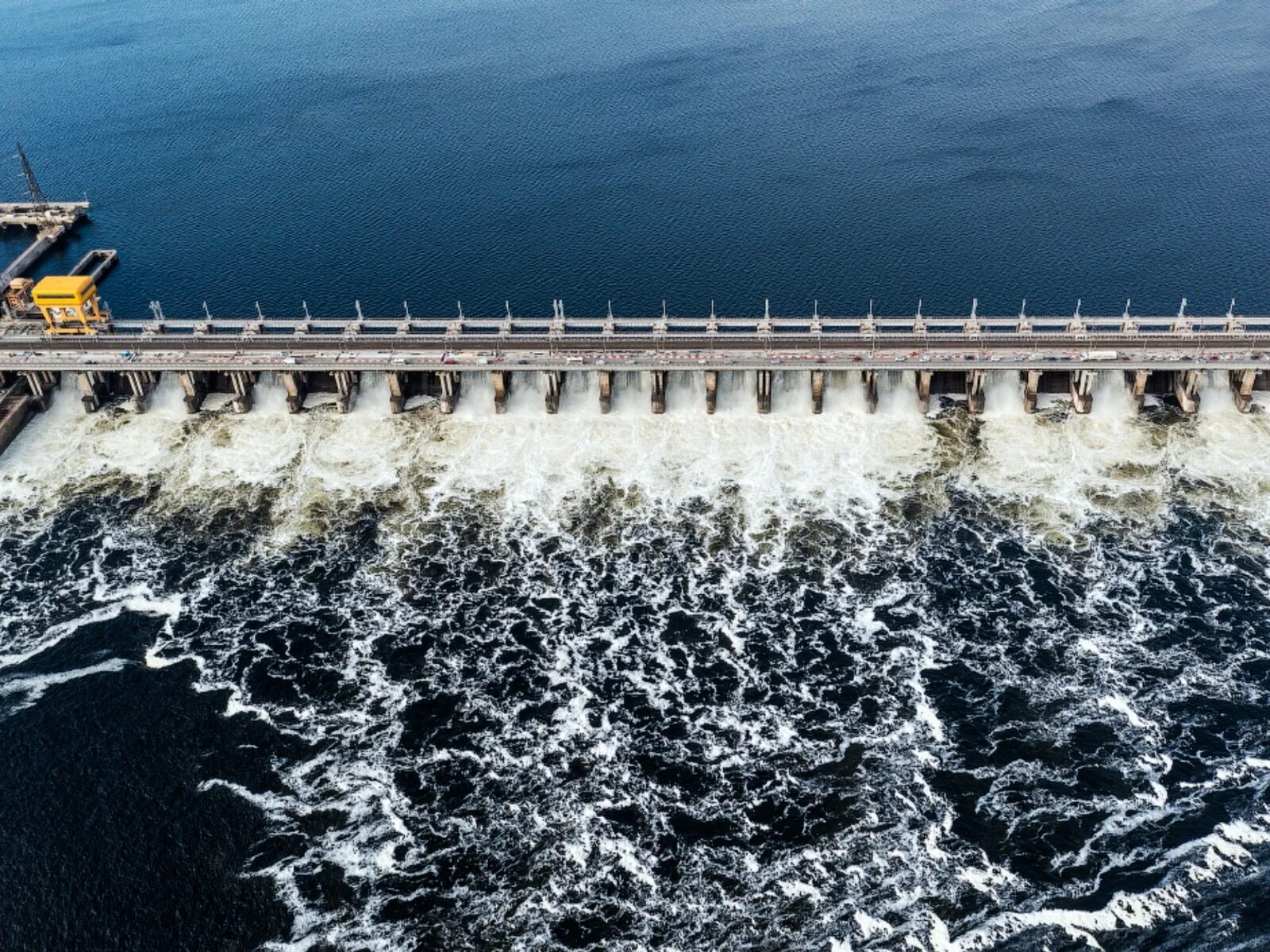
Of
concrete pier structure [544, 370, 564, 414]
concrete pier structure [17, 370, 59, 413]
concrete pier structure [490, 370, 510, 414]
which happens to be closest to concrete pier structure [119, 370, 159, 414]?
concrete pier structure [17, 370, 59, 413]

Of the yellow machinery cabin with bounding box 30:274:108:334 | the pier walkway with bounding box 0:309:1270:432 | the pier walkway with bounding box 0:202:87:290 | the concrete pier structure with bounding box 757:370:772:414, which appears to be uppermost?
the pier walkway with bounding box 0:202:87:290

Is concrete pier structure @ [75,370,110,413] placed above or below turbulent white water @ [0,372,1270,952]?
above

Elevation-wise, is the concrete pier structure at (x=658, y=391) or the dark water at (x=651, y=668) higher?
the concrete pier structure at (x=658, y=391)

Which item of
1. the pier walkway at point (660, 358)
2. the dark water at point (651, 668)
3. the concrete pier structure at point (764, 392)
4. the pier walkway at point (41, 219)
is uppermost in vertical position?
the pier walkway at point (41, 219)

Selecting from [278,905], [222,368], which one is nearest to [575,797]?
[278,905]

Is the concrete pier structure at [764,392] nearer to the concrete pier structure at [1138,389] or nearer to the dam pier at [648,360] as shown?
the dam pier at [648,360]

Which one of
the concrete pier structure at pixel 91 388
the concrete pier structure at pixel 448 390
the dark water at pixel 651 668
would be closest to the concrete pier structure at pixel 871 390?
the dark water at pixel 651 668

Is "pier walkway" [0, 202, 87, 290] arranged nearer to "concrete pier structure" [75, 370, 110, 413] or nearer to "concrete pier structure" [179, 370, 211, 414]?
"concrete pier structure" [75, 370, 110, 413]
